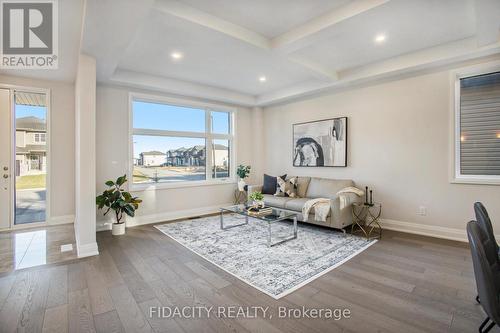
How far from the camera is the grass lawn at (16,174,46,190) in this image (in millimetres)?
4534

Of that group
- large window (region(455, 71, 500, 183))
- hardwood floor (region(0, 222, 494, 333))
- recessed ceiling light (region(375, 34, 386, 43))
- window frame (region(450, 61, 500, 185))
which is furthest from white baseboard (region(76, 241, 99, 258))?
large window (region(455, 71, 500, 183))

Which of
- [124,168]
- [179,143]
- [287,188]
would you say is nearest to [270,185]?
[287,188]

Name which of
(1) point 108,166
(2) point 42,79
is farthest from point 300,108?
(2) point 42,79

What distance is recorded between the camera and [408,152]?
4105 mm

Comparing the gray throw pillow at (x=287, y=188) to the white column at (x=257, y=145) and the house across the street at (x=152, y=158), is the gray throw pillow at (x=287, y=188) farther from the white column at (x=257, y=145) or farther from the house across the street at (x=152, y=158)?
the house across the street at (x=152, y=158)

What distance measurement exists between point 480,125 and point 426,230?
1.76m

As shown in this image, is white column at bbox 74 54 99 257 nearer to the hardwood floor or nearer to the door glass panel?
the hardwood floor

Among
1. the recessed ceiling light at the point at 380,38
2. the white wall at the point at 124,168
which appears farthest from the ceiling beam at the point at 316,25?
the white wall at the point at 124,168

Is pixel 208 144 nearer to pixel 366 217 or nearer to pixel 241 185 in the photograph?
pixel 241 185

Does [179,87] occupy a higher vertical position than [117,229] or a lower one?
higher

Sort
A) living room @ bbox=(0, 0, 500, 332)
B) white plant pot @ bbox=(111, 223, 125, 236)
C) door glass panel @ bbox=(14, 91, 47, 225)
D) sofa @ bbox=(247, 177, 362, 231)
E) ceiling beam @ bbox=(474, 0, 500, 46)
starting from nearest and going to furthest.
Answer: living room @ bbox=(0, 0, 500, 332), ceiling beam @ bbox=(474, 0, 500, 46), sofa @ bbox=(247, 177, 362, 231), white plant pot @ bbox=(111, 223, 125, 236), door glass panel @ bbox=(14, 91, 47, 225)

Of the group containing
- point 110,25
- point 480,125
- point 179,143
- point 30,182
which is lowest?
point 30,182

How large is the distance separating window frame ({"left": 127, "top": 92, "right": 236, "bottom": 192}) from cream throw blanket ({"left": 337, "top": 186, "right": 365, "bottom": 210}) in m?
2.83

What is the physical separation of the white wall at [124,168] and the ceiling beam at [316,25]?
9.78ft
